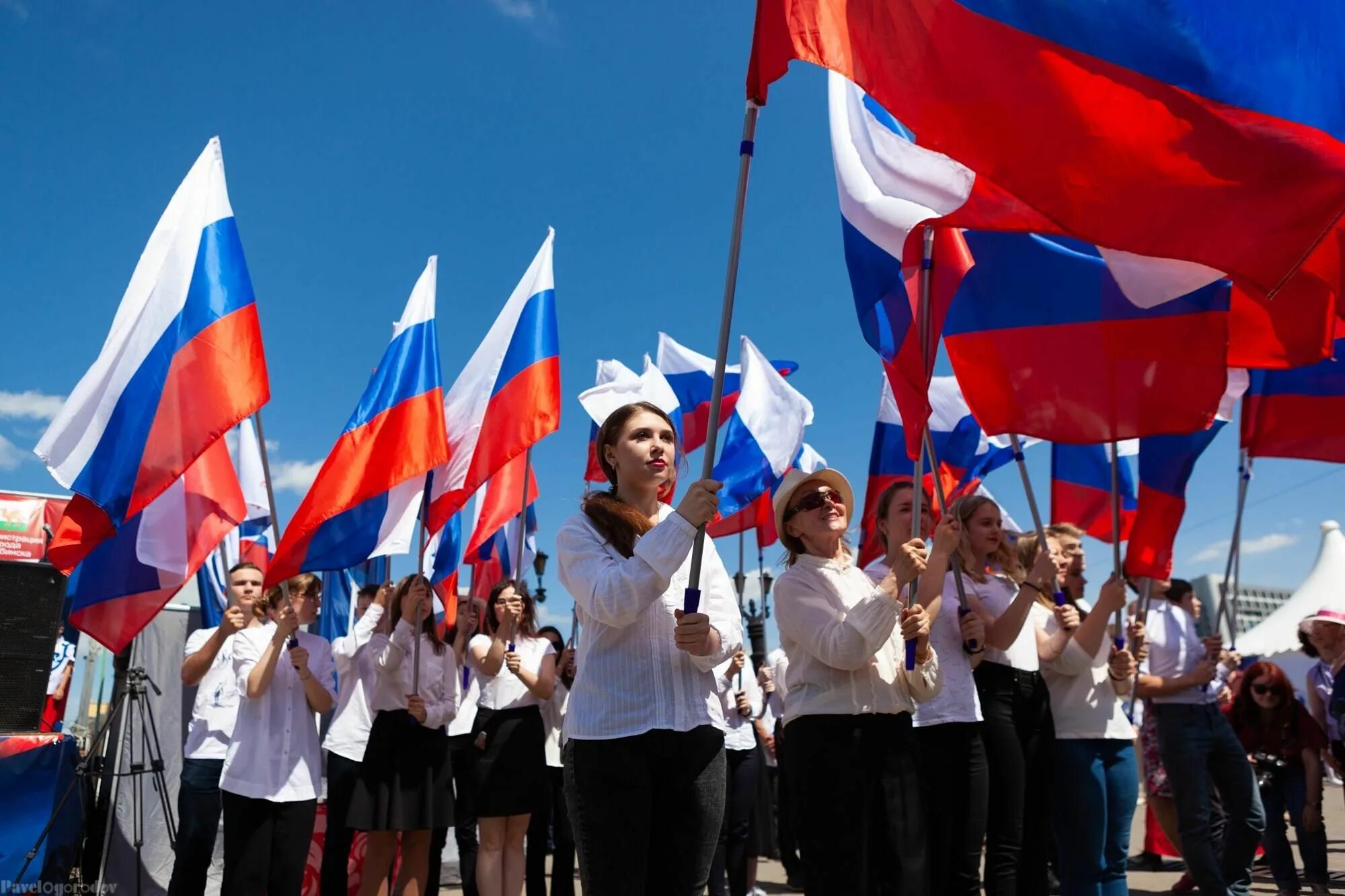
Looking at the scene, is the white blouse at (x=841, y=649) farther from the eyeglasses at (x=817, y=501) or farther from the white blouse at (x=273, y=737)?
the white blouse at (x=273, y=737)

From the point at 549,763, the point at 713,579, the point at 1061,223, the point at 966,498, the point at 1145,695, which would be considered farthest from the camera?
the point at 549,763

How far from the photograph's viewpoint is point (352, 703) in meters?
6.59

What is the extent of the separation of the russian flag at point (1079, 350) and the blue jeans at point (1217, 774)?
8.48 ft

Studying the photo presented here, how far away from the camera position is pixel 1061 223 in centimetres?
314

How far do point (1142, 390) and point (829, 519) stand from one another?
1.57 meters

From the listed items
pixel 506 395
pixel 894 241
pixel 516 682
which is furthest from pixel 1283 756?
pixel 506 395

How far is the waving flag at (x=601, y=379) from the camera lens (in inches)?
354

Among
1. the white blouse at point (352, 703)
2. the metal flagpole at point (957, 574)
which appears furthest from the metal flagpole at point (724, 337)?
the white blouse at point (352, 703)

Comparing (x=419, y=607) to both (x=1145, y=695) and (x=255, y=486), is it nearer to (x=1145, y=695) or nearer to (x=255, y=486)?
(x=255, y=486)

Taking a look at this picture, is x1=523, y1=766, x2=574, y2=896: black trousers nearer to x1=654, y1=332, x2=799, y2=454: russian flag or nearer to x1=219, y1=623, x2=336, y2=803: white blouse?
x1=219, y1=623, x2=336, y2=803: white blouse

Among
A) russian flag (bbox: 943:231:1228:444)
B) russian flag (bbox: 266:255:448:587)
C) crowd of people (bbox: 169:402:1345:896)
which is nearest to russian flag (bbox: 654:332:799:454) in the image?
crowd of people (bbox: 169:402:1345:896)

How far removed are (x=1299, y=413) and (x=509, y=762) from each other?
5119 millimetres

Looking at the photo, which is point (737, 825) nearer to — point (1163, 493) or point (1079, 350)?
point (1163, 493)

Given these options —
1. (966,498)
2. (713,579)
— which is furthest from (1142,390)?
(713,579)
